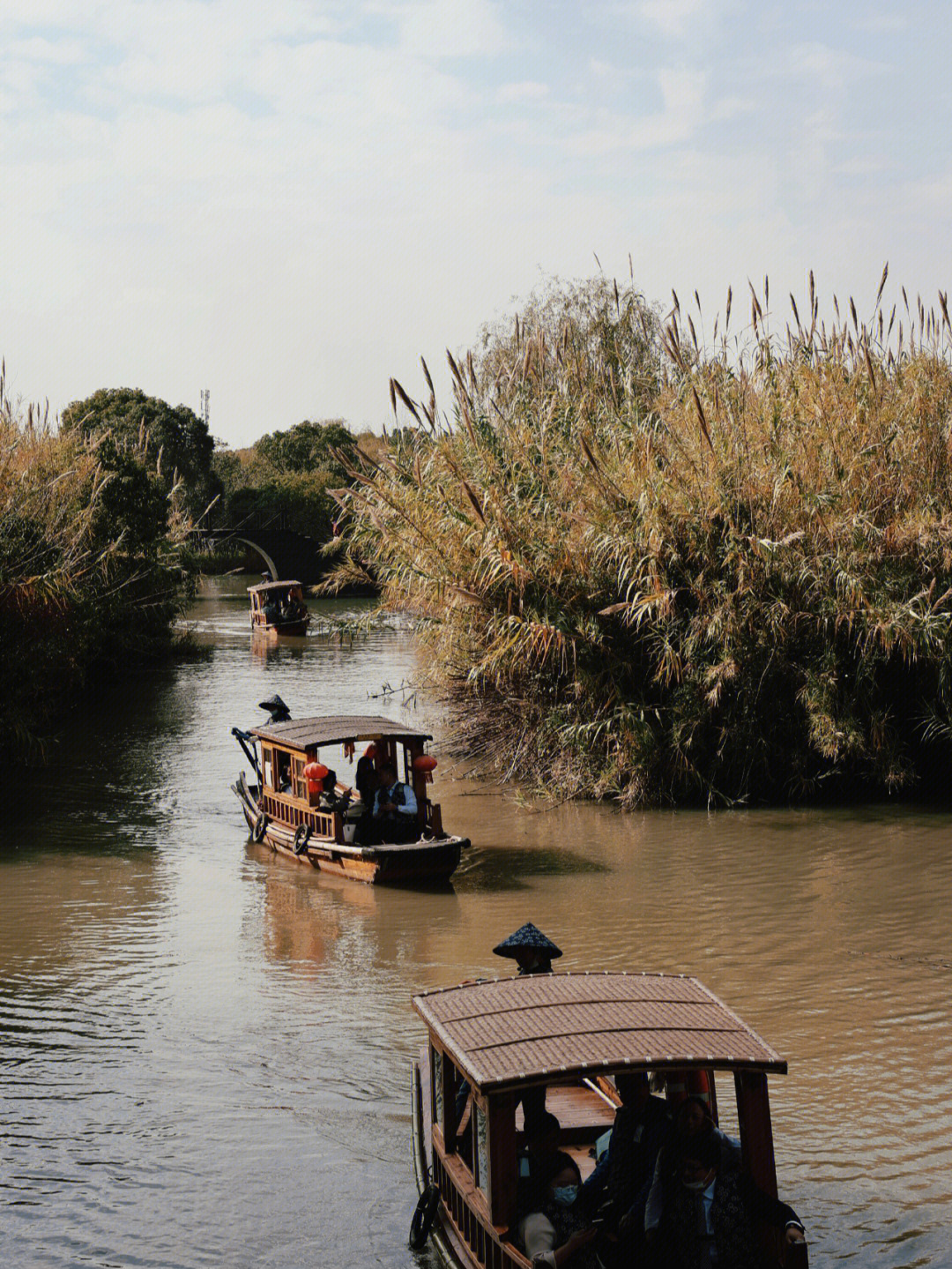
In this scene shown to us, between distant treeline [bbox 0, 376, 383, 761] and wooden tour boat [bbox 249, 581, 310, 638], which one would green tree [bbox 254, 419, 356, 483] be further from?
wooden tour boat [bbox 249, 581, 310, 638]

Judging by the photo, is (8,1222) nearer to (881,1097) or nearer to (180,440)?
(881,1097)

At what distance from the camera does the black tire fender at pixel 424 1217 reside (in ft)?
22.4

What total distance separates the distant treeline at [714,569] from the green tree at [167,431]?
36705 millimetres

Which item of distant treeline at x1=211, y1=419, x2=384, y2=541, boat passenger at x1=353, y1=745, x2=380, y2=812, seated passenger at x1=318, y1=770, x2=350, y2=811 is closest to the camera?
boat passenger at x1=353, y1=745, x2=380, y2=812

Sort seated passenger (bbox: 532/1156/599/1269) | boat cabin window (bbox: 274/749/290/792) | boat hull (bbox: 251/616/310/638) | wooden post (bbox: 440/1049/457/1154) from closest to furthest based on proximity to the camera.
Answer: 1. seated passenger (bbox: 532/1156/599/1269)
2. wooden post (bbox: 440/1049/457/1154)
3. boat cabin window (bbox: 274/749/290/792)
4. boat hull (bbox: 251/616/310/638)

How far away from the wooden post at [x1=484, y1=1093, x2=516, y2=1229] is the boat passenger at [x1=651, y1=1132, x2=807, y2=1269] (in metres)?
0.66

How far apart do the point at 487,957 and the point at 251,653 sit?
26440 mm

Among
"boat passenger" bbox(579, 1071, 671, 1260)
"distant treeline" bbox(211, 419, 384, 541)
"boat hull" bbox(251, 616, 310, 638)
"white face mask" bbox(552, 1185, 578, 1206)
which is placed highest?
"distant treeline" bbox(211, 419, 384, 541)

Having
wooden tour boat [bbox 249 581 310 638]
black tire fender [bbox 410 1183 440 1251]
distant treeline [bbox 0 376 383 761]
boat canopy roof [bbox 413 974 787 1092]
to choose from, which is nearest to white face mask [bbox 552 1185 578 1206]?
boat canopy roof [bbox 413 974 787 1092]

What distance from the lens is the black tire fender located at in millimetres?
6816

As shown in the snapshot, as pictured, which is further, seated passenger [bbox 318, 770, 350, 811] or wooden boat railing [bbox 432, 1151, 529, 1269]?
seated passenger [bbox 318, 770, 350, 811]

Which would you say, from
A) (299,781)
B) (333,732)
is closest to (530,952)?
(333,732)

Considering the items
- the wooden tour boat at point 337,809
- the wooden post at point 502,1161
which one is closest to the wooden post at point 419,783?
the wooden tour boat at point 337,809

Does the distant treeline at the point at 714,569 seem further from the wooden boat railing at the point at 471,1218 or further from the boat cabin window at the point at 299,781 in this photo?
the wooden boat railing at the point at 471,1218
